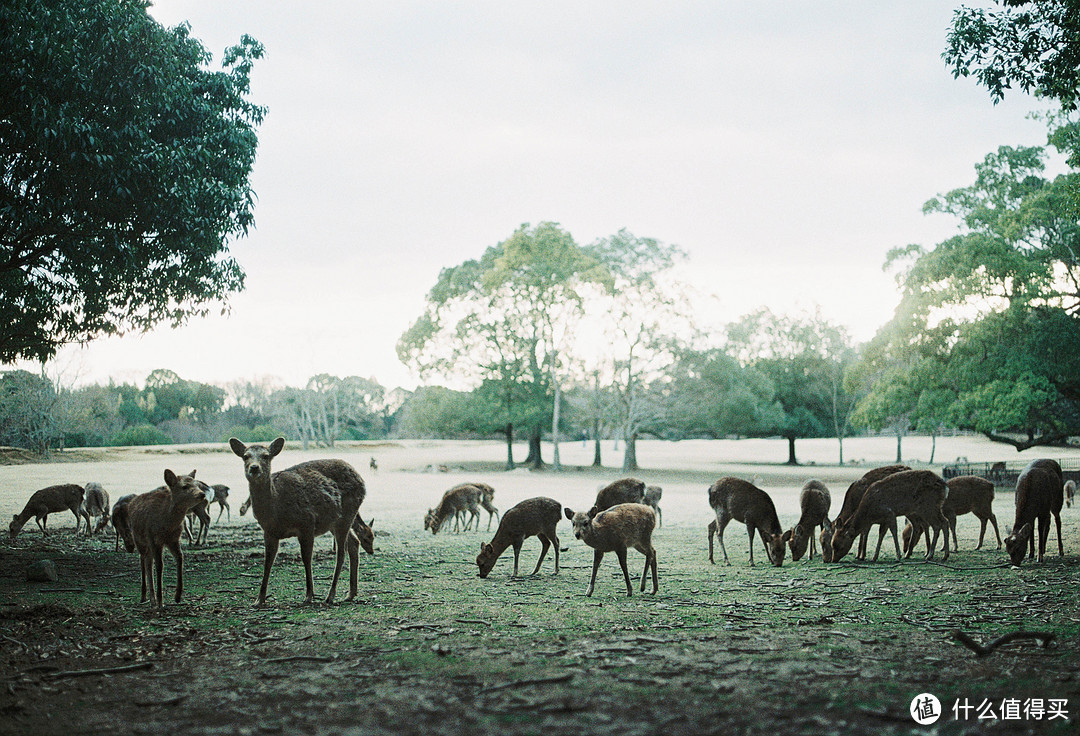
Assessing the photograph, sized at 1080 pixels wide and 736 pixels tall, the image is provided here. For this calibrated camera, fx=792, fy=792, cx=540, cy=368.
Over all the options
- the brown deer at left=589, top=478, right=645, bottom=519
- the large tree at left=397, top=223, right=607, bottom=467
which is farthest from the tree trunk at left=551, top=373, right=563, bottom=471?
the brown deer at left=589, top=478, right=645, bottom=519

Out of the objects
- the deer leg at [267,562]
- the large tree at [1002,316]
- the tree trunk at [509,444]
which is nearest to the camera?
the deer leg at [267,562]

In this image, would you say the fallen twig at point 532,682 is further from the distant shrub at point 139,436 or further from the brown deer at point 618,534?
the distant shrub at point 139,436

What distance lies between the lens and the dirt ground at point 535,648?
3.73 metres

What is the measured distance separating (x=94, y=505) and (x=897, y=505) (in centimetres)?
1136

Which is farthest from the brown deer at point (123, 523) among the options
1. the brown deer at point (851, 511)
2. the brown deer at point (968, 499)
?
the brown deer at point (968, 499)

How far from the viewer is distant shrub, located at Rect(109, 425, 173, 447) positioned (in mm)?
14259

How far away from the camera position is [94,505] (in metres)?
12.0

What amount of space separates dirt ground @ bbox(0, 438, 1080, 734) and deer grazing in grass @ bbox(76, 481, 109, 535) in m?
1.08

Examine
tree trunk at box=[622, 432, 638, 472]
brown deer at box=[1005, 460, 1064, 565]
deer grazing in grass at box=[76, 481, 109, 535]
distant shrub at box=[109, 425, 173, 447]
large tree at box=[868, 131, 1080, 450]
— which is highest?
large tree at box=[868, 131, 1080, 450]

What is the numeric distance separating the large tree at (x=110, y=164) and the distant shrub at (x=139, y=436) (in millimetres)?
3289

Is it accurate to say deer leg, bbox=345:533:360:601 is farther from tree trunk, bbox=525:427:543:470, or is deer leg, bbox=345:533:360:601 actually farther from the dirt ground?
tree trunk, bbox=525:427:543:470

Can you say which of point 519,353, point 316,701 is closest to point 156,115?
point 316,701

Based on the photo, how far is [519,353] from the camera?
34.8 meters

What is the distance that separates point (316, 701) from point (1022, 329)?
23.9m
